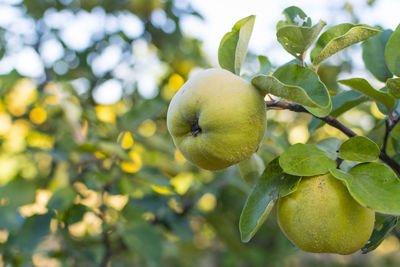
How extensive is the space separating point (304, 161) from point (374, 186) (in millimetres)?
129

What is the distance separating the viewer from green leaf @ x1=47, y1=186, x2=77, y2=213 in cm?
145

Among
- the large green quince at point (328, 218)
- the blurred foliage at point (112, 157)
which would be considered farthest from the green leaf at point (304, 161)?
the blurred foliage at point (112, 157)

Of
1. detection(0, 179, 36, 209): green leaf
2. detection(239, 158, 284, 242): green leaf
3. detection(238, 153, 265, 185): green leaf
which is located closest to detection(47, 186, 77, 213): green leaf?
detection(0, 179, 36, 209): green leaf

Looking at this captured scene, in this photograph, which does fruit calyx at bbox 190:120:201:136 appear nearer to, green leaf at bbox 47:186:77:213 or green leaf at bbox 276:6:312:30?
green leaf at bbox 276:6:312:30

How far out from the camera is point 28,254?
153cm

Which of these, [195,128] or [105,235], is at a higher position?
[195,128]

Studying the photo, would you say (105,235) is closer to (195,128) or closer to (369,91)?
(195,128)

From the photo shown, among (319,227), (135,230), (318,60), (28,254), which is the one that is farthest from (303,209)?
(28,254)

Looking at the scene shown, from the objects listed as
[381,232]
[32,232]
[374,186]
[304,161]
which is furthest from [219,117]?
[32,232]

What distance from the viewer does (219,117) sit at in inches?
27.5

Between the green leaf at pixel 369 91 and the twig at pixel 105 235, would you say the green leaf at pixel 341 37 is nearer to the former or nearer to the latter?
the green leaf at pixel 369 91

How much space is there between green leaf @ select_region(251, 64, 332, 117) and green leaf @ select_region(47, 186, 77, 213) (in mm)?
1011

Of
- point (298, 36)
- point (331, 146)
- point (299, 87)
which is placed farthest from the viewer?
point (331, 146)

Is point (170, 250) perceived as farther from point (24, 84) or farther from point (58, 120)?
point (24, 84)
